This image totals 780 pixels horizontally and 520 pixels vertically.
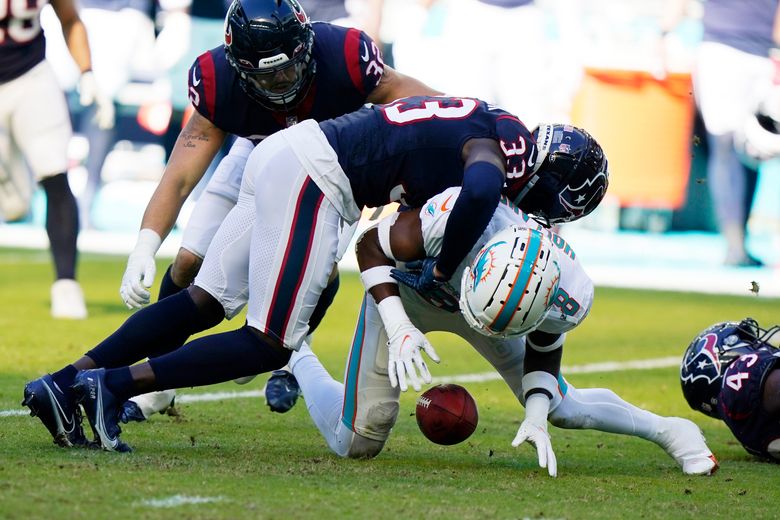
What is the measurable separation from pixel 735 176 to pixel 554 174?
803 cm

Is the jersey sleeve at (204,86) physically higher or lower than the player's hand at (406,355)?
higher

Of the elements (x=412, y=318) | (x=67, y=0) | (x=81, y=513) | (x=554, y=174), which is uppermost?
(x=554, y=174)

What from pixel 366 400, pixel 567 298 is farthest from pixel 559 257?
pixel 366 400

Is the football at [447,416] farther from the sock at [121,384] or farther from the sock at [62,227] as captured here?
the sock at [62,227]

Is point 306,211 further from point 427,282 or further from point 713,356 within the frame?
point 713,356

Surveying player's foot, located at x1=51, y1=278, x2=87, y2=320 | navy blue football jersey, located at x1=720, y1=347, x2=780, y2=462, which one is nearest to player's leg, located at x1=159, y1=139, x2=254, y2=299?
navy blue football jersey, located at x1=720, y1=347, x2=780, y2=462

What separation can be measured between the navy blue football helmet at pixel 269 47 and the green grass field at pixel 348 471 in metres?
1.33

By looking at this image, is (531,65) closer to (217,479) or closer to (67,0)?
(67,0)

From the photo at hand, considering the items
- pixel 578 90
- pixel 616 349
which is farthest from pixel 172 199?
pixel 578 90

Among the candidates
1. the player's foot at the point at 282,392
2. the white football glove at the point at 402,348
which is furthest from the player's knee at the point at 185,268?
the white football glove at the point at 402,348

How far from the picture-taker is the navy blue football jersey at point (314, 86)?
15.2 ft

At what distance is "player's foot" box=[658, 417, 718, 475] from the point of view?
13.5 ft

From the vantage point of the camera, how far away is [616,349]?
798 cm

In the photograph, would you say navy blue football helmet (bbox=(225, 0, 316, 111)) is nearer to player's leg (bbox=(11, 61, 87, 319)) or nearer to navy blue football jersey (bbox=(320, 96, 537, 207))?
navy blue football jersey (bbox=(320, 96, 537, 207))
